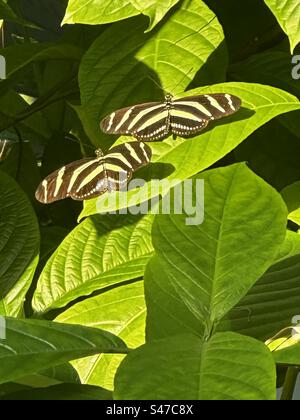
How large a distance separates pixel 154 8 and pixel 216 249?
1.46 ft

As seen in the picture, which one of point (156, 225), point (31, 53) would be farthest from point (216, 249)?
point (31, 53)

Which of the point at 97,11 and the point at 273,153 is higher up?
the point at 97,11

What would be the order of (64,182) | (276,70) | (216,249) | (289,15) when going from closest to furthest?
(216,249), (289,15), (64,182), (276,70)

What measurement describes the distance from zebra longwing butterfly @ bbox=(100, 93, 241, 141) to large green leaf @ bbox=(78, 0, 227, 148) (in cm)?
6

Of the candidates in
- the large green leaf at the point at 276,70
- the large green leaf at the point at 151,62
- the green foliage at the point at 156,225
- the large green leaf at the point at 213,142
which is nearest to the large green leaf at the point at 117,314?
the green foliage at the point at 156,225

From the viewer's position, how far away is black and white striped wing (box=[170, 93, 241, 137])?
101cm

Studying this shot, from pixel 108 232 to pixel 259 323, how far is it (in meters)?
0.26

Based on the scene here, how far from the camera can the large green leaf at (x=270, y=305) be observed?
88 centimetres

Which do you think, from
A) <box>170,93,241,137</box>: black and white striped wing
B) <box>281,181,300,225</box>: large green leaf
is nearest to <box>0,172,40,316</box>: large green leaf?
<box>170,93,241,137</box>: black and white striped wing

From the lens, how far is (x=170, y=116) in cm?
103

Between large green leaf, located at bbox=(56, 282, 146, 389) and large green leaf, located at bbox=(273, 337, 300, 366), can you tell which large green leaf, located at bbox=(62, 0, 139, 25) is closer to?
large green leaf, located at bbox=(56, 282, 146, 389)

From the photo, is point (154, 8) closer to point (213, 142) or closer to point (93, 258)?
point (213, 142)

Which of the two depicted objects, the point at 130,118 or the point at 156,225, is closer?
the point at 156,225
